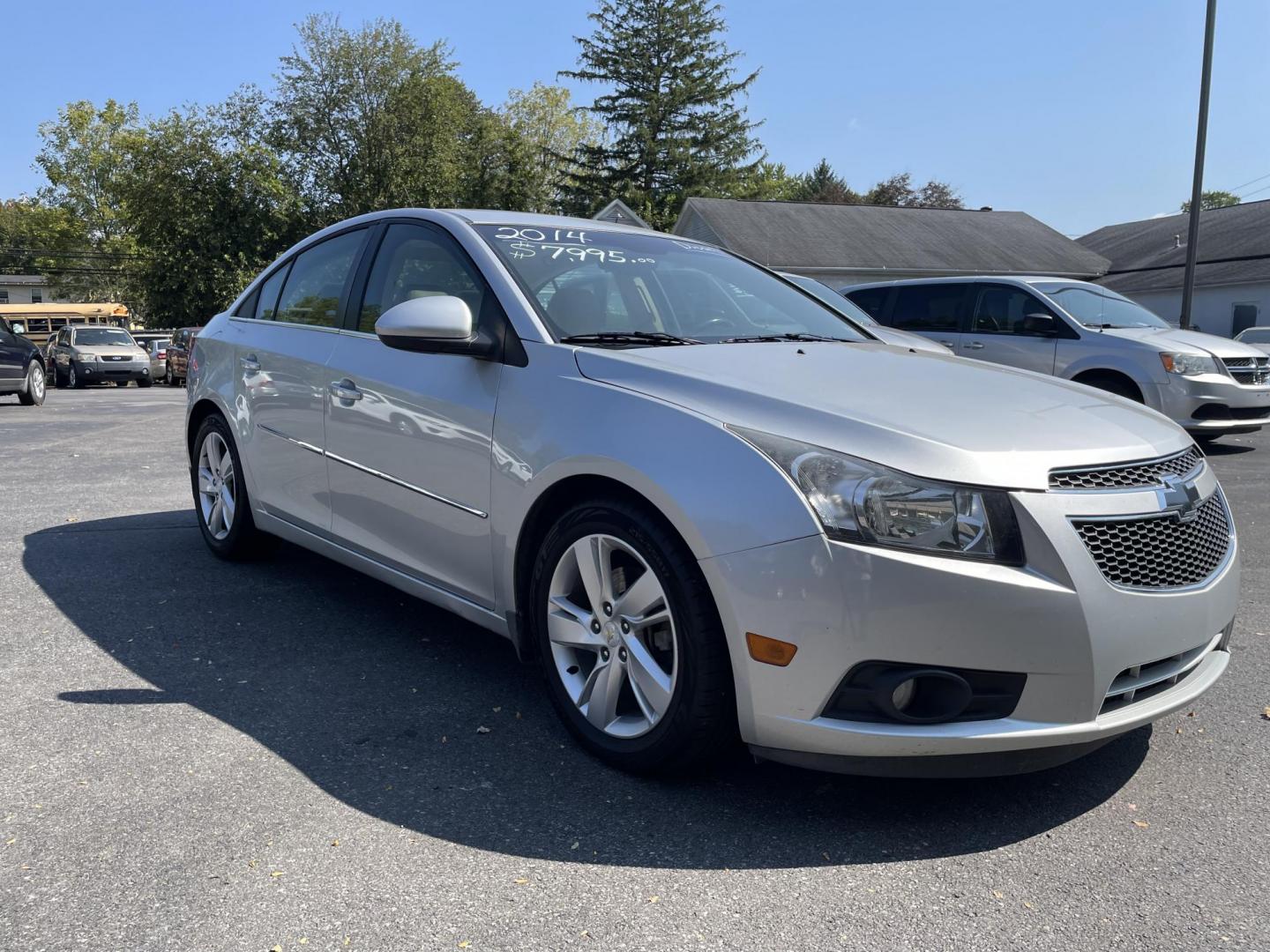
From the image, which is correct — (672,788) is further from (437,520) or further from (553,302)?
(553,302)

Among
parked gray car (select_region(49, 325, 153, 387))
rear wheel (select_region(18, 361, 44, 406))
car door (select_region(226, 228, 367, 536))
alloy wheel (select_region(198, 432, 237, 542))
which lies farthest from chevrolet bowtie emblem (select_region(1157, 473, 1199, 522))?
parked gray car (select_region(49, 325, 153, 387))

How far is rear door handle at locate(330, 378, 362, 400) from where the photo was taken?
4109 mm

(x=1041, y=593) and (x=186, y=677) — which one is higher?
(x=1041, y=593)

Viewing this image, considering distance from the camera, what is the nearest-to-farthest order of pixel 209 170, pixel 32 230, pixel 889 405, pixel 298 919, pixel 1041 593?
pixel 298 919
pixel 1041 593
pixel 889 405
pixel 209 170
pixel 32 230

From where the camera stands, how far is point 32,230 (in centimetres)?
7688

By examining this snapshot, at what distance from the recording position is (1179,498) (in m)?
2.89

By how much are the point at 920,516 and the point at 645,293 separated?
1.72 meters

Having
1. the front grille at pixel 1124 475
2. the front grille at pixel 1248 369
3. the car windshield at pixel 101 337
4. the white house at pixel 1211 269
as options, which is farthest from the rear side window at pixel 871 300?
the white house at pixel 1211 269

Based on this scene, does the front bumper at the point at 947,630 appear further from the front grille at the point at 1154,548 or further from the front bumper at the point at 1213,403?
the front bumper at the point at 1213,403

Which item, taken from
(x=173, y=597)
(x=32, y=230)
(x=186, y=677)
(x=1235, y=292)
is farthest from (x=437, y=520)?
(x=32, y=230)

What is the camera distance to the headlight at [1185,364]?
33.2ft

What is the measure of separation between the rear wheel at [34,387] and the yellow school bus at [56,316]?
46.8m

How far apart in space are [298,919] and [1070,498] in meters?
2.07

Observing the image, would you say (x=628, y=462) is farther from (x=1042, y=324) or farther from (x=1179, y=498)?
(x=1042, y=324)
